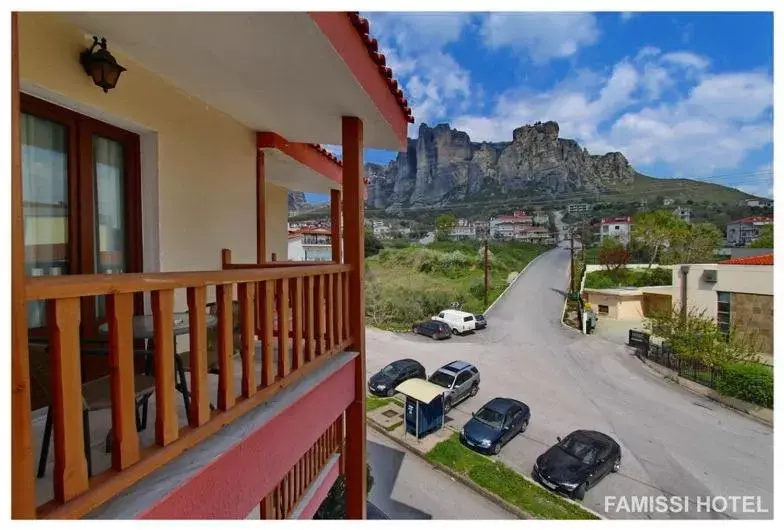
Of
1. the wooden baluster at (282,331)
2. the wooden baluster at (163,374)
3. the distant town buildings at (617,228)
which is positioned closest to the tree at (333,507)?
the wooden baluster at (282,331)

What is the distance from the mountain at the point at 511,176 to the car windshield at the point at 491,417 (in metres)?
50.8

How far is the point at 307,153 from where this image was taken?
5164mm

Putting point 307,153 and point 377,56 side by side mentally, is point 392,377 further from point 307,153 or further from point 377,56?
point 377,56

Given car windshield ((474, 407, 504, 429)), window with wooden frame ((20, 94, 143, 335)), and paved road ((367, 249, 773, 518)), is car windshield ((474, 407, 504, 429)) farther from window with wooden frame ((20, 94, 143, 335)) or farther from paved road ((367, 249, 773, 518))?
window with wooden frame ((20, 94, 143, 335))

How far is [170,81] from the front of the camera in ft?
9.52

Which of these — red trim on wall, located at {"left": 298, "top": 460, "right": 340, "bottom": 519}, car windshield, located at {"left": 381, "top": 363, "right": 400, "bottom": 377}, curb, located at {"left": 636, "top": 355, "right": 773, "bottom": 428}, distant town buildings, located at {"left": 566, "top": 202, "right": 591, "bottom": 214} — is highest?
distant town buildings, located at {"left": 566, "top": 202, "right": 591, "bottom": 214}

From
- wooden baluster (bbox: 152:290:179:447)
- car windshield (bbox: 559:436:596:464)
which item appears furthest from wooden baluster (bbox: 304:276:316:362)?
car windshield (bbox: 559:436:596:464)

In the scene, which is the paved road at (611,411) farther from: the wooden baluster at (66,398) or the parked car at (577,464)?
the wooden baluster at (66,398)

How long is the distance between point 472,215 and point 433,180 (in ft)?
75.2

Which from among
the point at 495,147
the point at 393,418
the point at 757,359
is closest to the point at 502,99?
the point at 495,147

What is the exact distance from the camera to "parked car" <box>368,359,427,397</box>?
1316cm

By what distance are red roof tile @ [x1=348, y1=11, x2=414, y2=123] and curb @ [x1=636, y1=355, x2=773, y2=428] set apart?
47.5ft

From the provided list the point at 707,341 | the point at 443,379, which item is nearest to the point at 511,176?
the point at 707,341
